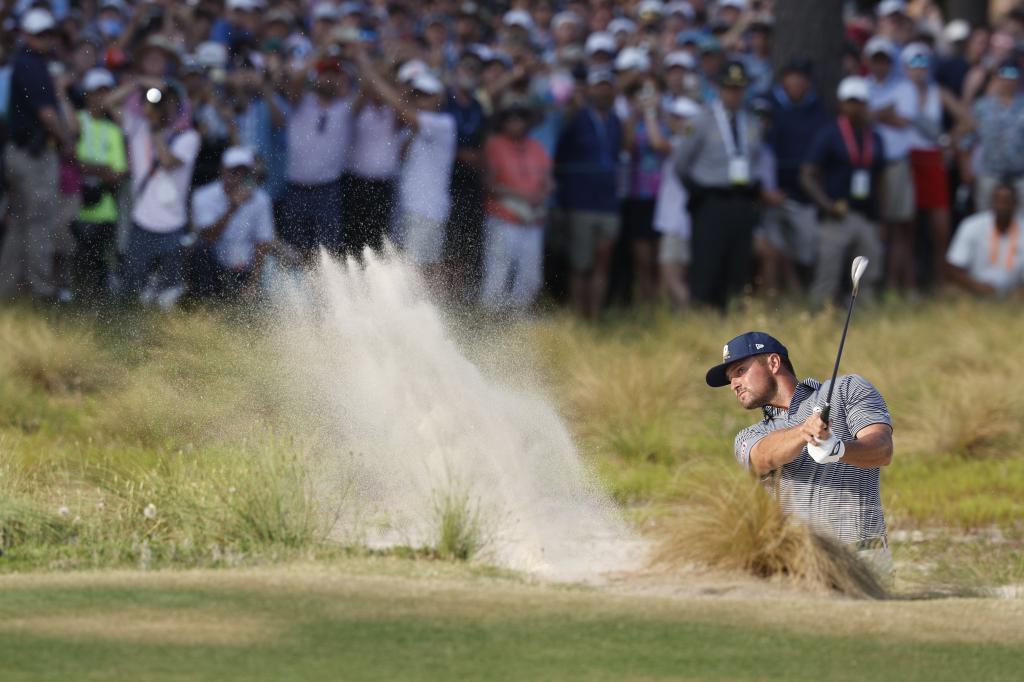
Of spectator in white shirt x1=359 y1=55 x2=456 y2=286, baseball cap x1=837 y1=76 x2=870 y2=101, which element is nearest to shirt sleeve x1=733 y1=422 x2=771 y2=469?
spectator in white shirt x1=359 y1=55 x2=456 y2=286

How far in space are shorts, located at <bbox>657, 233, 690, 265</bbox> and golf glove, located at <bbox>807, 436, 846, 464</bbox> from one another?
8.54m

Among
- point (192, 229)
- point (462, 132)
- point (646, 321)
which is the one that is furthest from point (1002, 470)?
point (192, 229)

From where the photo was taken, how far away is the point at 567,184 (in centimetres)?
1527

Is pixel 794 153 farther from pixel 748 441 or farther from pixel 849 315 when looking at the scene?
pixel 849 315

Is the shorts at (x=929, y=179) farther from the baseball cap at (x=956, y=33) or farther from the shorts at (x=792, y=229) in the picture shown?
the baseball cap at (x=956, y=33)

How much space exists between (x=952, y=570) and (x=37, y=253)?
7.53 meters

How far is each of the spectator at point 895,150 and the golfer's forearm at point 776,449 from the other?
9.10 meters

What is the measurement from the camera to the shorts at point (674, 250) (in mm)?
15625

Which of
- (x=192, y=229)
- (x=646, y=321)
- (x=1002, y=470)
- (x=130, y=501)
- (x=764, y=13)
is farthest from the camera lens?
(x=764, y=13)

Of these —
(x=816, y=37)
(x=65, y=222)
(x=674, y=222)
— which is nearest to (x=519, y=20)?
(x=816, y=37)

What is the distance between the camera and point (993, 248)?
16.2 metres

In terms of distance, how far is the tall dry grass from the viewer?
304 inches

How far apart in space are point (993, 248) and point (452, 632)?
1066 cm

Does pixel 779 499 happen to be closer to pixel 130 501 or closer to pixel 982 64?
pixel 130 501
